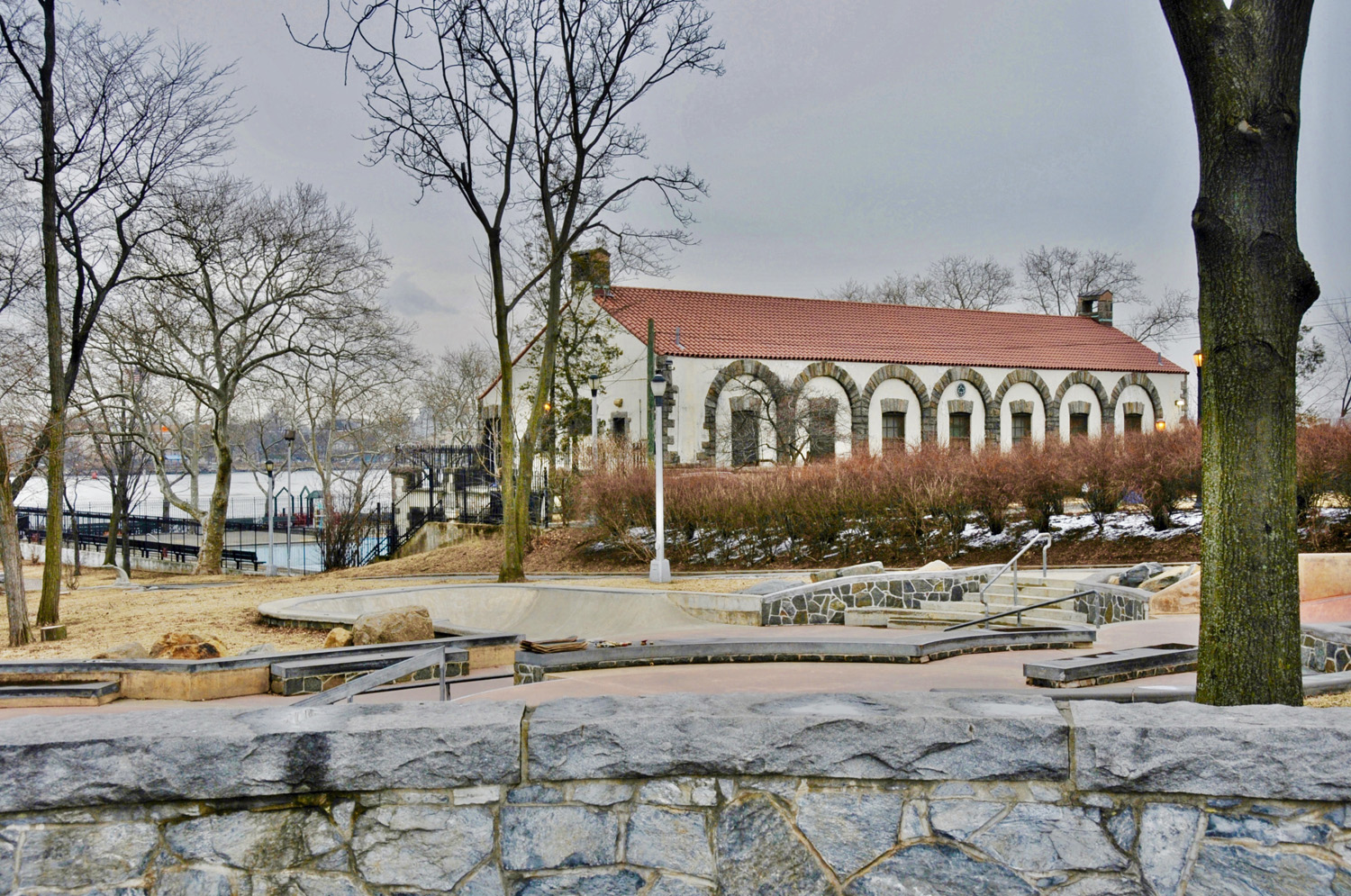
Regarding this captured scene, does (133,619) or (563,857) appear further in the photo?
(133,619)

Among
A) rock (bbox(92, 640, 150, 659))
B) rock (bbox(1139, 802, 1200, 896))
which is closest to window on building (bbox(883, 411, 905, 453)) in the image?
rock (bbox(92, 640, 150, 659))

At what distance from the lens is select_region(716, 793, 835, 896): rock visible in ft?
10.0

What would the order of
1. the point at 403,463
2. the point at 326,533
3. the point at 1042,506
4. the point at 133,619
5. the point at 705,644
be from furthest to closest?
the point at 403,463 → the point at 326,533 → the point at 1042,506 → the point at 133,619 → the point at 705,644

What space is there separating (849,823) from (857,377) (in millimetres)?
34445

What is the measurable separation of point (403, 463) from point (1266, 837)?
42.6 meters

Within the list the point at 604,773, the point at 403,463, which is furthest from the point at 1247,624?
the point at 403,463

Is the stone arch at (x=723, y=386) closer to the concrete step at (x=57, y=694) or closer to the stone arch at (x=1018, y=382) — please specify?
the stone arch at (x=1018, y=382)

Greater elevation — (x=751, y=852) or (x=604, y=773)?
(x=604, y=773)

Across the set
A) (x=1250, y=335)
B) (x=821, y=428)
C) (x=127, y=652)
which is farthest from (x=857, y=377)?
(x=1250, y=335)

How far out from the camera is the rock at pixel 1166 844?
2.99 m

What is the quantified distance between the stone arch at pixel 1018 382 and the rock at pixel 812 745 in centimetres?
3761

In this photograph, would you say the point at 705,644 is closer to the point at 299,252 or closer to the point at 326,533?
the point at 326,533

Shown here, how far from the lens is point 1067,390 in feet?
134

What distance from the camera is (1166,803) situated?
3014 mm
